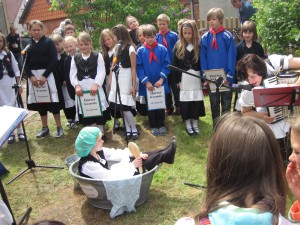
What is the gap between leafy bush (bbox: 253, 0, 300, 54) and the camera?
19.8ft

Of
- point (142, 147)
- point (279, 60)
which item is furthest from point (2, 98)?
point (279, 60)

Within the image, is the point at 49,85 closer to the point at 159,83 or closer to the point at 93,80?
the point at 93,80

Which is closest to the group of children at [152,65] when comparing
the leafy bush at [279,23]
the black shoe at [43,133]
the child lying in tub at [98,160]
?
the black shoe at [43,133]

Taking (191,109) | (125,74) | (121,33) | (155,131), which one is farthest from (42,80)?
(191,109)

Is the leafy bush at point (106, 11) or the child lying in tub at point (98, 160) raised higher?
the leafy bush at point (106, 11)

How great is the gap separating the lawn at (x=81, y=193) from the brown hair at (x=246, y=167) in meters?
1.97

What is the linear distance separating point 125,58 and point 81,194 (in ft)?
7.49

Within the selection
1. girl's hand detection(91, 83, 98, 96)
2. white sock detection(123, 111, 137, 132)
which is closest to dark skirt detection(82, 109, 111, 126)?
white sock detection(123, 111, 137, 132)

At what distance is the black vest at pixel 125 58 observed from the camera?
212 inches

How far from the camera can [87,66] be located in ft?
17.3

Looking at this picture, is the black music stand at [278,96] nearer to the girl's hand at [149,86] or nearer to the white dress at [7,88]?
the girl's hand at [149,86]

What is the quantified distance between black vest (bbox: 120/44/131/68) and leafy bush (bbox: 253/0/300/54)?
271 centimetres

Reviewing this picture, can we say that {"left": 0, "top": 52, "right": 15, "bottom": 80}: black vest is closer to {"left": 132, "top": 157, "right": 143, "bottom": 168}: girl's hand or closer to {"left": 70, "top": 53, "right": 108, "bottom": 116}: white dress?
{"left": 70, "top": 53, "right": 108, "bottom": 116}: white dress

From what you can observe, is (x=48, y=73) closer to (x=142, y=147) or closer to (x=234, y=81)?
(x=142, y=147)
